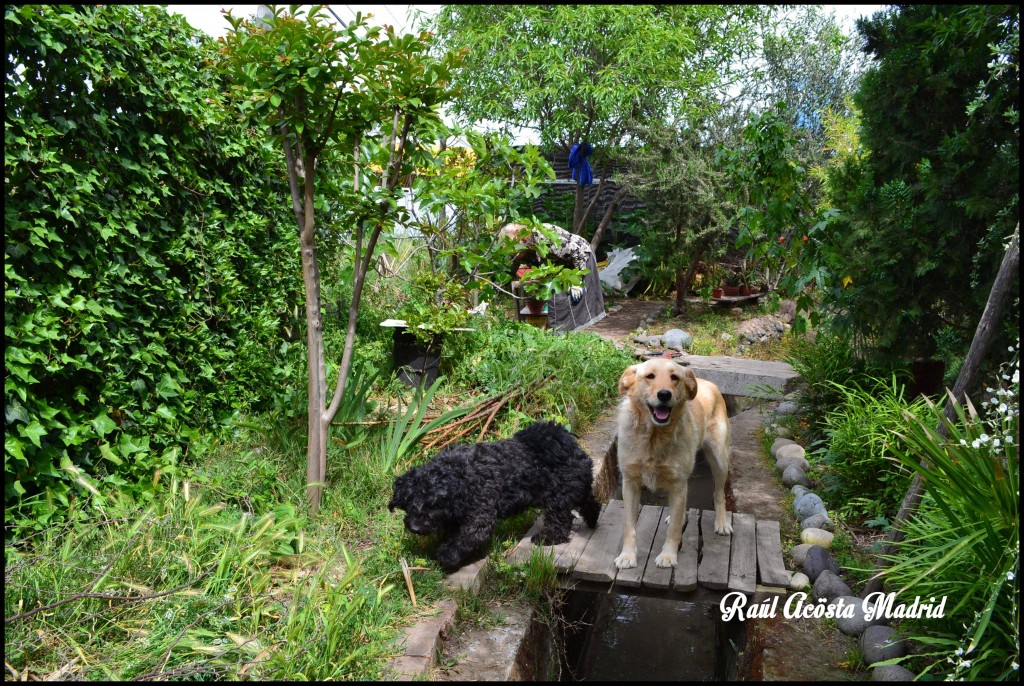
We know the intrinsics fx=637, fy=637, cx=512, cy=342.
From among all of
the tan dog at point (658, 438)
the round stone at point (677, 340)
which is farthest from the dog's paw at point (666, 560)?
the round stone at point (677, 340)

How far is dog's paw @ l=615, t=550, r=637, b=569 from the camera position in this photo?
3.73m

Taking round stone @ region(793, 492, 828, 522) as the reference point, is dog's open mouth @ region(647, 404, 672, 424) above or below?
above

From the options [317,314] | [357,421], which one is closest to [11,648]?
[317,314]

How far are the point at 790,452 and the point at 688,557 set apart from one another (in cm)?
221

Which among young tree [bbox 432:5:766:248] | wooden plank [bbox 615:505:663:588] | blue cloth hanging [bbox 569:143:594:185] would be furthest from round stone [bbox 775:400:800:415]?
blue cloth hanging [bbox 569:143:594:185]

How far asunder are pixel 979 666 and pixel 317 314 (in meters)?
3.68

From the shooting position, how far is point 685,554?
3.93 meters

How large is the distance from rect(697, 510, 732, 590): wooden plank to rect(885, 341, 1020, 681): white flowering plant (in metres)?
0.86

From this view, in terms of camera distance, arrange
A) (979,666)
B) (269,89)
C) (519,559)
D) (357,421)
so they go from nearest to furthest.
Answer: (979,666)
(269,89)
(519,559)
(357,421)

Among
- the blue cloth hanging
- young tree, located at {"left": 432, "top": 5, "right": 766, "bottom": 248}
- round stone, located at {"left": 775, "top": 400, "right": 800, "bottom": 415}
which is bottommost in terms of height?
round stone, located at {"left": 775, "top": 400, "right": 800, "bottom": 415}

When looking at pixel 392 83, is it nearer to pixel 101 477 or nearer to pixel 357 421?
pixel 357 421

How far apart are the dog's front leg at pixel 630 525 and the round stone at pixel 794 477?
1.94 meters

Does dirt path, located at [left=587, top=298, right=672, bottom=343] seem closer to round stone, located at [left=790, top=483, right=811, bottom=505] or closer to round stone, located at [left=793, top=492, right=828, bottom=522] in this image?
round stone, located at [left=790, top=483, right=811, bottom=505]

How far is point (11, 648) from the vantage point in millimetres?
2457
